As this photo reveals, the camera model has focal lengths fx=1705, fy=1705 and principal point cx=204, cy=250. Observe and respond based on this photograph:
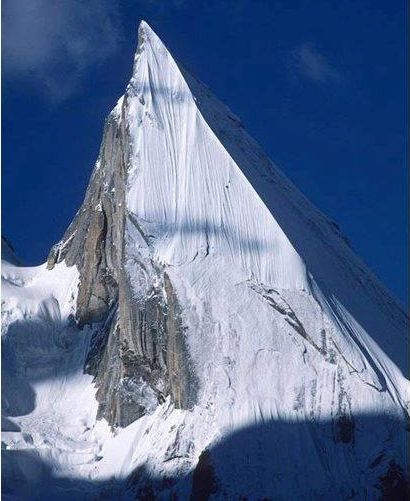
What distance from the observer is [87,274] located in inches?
3012

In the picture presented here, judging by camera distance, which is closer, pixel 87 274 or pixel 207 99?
pixel 87 274

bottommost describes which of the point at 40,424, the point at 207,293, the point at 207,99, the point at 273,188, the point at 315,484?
the point at 315,484

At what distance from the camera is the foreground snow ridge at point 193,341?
2452 inches

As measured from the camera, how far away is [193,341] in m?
65.4

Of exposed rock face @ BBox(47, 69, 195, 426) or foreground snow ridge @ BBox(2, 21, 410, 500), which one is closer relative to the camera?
foreground snow ridge @ BBox(2, 21, 410, 500)

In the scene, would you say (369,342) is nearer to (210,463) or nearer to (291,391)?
(291,391)

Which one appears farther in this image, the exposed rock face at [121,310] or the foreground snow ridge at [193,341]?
the exposed rock face at [121,310]

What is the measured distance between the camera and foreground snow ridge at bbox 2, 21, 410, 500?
6228cm

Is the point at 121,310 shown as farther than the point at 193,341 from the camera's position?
Yes

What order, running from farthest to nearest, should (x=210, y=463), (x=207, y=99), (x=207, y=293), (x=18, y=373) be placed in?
(x=207, y=99)
(x=18, y=373)
(x=207, y=293)
(x=210, y=463)

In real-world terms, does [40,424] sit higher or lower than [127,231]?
lower

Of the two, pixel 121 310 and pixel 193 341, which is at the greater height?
pixel 121 310

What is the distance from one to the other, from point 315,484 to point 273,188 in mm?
20373

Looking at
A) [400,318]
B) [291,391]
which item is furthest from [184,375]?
[400,318]
